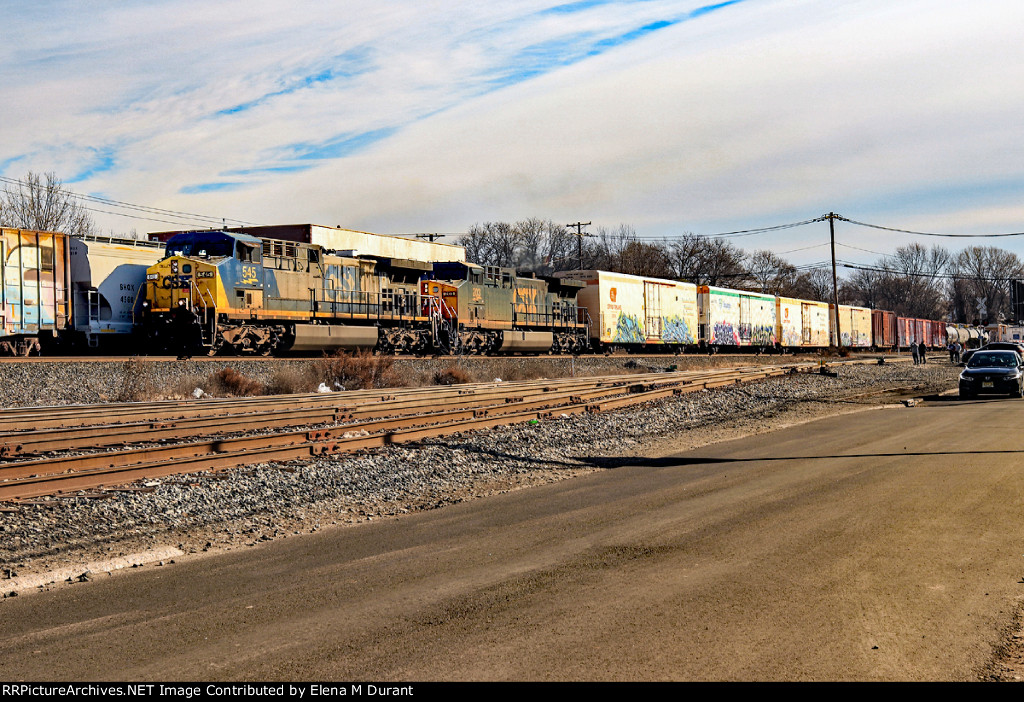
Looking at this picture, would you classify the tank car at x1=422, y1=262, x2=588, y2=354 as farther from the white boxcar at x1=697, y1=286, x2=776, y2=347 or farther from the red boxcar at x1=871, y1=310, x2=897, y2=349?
the red boxcar at x1=871, y1=310, x2=897, y2=349

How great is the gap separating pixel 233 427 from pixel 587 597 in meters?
10.9

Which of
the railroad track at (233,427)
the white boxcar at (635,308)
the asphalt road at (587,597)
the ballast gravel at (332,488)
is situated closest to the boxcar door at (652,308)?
the white boxcar at (635,308)

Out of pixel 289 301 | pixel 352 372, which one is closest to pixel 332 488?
pixel 352 372

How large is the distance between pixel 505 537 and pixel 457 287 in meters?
24.3

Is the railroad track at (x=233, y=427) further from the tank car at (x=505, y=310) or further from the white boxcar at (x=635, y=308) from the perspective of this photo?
the white boxcar at (x=635, y=308)

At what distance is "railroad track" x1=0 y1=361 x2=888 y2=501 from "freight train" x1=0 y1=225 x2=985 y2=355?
5.75 metres

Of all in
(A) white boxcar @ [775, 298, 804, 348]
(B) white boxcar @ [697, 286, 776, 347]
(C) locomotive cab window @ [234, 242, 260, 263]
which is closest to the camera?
(C) locomotive cab window @ [234, 242, 260, 263]

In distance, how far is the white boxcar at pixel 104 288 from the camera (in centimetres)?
2419

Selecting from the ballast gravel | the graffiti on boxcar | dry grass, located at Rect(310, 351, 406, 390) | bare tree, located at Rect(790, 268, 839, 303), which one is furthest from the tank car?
bare tree, located at Rect(790, 268, 839, 303)

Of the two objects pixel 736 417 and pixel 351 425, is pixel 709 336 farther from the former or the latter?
pixel 351 425

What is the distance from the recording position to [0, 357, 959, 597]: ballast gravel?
7703 mm

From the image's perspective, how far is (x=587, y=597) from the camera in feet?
18.3

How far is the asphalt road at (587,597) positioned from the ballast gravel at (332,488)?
2.92ft
